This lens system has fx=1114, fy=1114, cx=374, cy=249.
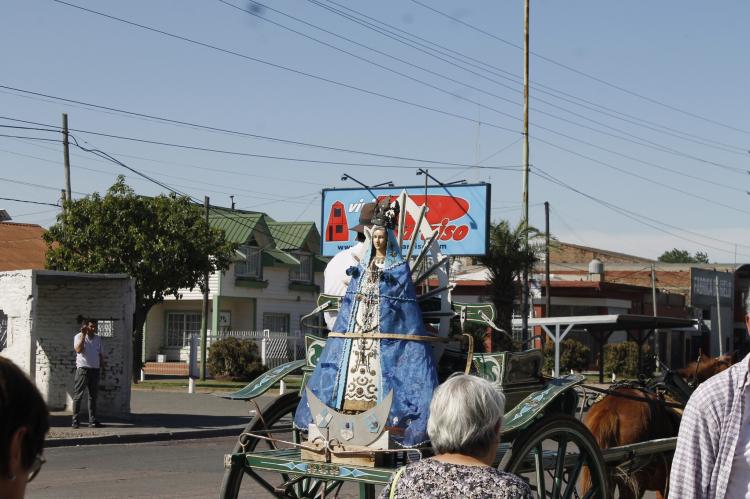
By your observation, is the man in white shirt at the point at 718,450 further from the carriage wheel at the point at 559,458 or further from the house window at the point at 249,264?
the house window at the point at 249,264

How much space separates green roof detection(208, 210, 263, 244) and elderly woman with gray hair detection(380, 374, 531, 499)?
47178 mm

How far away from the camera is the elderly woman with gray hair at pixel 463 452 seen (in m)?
3.81

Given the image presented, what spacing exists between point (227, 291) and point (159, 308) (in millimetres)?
4045

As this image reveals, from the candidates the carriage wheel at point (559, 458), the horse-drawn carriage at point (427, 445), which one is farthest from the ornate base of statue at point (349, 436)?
the carriage wheel at point (559, 458)

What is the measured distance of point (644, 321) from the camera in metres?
12.8

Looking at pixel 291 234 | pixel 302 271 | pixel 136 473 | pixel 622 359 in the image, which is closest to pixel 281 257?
pixel 291 234

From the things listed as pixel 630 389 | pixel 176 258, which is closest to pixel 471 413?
pixel 630 389

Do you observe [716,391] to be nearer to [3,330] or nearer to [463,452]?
[463,452]

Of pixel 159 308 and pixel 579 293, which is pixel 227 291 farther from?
pixel 579 293

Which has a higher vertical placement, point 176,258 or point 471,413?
point 176,258

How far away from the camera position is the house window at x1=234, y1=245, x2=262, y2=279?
51.2 meters

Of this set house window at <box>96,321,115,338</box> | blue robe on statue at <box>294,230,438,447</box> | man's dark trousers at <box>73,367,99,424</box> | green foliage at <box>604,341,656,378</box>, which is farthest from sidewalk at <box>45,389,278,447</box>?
green foliage at <box>604,341,656,378</box>

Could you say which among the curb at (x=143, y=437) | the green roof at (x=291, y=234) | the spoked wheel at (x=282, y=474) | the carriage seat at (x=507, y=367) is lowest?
the curb at (x=143, y=437)

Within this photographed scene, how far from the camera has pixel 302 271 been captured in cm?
5584
